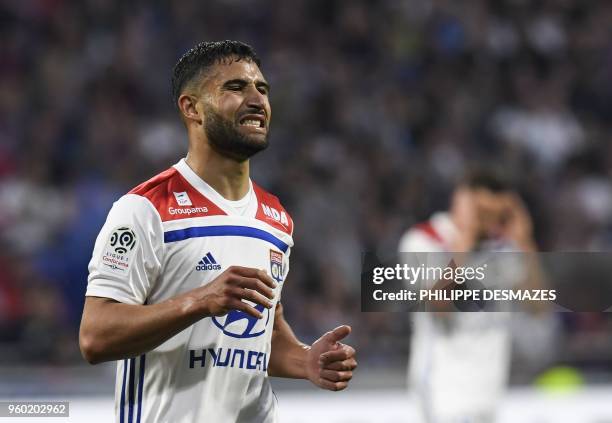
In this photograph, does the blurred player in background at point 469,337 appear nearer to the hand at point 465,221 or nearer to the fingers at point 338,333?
the hand at point 465,221

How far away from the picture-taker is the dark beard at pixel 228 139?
11.1 feet

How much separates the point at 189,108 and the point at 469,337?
3.73 meters

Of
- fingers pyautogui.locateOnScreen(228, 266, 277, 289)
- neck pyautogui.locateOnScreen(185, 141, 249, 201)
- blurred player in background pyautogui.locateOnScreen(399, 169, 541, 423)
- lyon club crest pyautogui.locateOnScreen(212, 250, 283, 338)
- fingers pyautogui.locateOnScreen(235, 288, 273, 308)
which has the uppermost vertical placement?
blurred player in background pyautogui.locateOnScreen(399, 169, 541, 423)

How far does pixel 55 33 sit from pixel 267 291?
759cm

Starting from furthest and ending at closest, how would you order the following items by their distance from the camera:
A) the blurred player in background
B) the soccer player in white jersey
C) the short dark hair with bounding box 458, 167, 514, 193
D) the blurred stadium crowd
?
the blurred stadium crowd, the short dark hair with bounding box 458, 167, 514, 193, the blurred player in background, the soccer player in white jersey

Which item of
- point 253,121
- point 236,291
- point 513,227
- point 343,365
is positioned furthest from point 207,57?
point 513,227

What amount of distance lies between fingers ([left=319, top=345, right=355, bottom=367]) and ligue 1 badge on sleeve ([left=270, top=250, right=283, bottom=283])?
0.32 m

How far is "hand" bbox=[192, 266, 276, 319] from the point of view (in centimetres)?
286

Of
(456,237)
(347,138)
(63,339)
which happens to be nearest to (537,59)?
(347,138)

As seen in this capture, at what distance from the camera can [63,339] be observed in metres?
7.59

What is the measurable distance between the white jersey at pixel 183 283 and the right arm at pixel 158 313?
80mm

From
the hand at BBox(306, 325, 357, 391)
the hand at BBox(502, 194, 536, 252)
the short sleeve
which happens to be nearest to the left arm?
the hand at BBox(306, 325, 357, 391)

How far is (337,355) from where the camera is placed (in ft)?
10.9

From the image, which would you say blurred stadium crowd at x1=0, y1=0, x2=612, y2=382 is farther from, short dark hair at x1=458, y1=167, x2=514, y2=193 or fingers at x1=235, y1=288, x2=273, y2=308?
fingers at x1=235, y1=288, x2=273, y2=308
